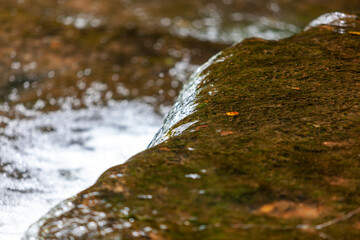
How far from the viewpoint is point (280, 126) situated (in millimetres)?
2061

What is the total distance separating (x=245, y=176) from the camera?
5.74ft

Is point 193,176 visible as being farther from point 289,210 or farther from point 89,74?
point 89,74

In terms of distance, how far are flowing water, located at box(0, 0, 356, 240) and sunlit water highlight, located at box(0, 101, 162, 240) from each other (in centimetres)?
1

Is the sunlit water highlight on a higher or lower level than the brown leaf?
lower

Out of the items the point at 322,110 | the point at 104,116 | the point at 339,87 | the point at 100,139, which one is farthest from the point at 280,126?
the point at 104,116

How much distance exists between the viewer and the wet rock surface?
5.08 feet

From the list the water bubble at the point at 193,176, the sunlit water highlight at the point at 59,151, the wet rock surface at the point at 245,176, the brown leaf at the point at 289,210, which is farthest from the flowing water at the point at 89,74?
the brown leaf at the point at 289,210

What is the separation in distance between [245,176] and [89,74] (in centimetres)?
465

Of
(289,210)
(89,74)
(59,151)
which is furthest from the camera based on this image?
(89,74)

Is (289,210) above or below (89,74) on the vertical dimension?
below

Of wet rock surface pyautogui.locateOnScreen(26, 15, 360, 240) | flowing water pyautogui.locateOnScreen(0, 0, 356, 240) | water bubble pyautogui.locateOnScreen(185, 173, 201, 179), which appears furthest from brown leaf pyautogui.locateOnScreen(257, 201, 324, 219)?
flowing water pyautogui.locateOnScreen(0, 0, 356, 240)

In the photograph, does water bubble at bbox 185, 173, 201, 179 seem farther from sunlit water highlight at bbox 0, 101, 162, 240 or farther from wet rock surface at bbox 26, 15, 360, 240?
sunlit water highlight at bbox 0, 101, 162, 240

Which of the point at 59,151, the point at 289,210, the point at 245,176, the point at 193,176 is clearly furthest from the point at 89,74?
the point at 289,210

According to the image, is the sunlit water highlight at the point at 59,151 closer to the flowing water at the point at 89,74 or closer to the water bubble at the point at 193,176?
the flowing water at the point at 89,74
